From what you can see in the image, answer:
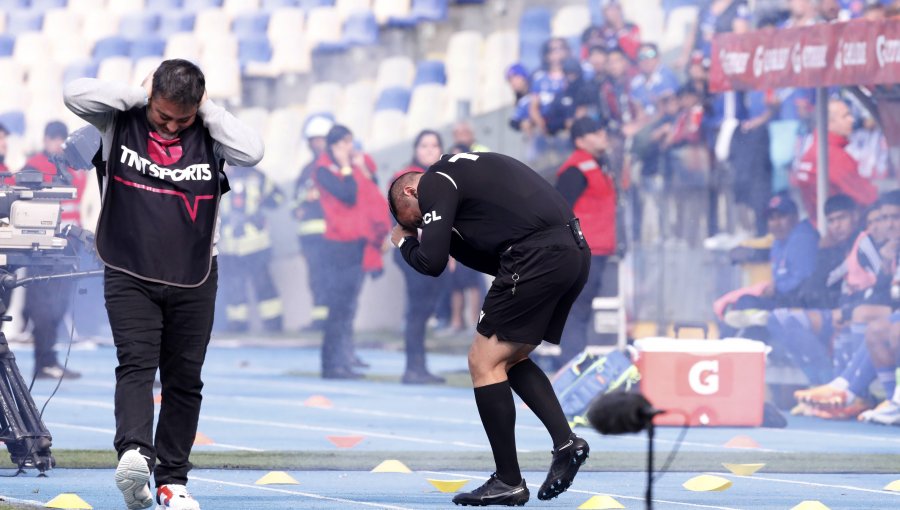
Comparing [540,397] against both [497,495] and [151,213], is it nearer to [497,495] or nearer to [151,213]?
[497,495]

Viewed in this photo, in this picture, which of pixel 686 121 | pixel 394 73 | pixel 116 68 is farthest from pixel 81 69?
pixel 686 121

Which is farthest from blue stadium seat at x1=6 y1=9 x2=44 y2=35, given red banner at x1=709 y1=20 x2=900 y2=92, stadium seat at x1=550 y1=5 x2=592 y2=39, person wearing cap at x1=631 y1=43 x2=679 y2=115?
red banner at x1=709 y1=20 x2=900 y2=92

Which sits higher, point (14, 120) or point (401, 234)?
point (14, 120)

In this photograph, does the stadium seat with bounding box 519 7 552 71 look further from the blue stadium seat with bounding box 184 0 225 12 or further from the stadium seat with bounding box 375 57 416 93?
the blue stadium seat with bounding box 184 0 225 12

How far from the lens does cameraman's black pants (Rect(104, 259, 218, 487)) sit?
612 cm

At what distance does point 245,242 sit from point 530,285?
11765 millimetres

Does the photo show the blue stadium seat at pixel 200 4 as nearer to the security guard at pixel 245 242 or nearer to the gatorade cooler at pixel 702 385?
the security guard at pixel 245 242

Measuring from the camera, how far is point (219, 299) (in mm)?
17969

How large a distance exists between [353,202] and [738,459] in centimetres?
618

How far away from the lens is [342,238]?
14633 millimetres

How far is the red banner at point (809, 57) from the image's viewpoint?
11.6m

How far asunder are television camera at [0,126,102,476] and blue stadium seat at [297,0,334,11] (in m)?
11.6

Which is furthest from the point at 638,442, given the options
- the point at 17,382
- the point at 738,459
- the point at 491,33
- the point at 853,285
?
the point at 491,33

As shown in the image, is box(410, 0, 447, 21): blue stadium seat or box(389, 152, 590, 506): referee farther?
box(410, 0, 447, 21): blue stadium seat
